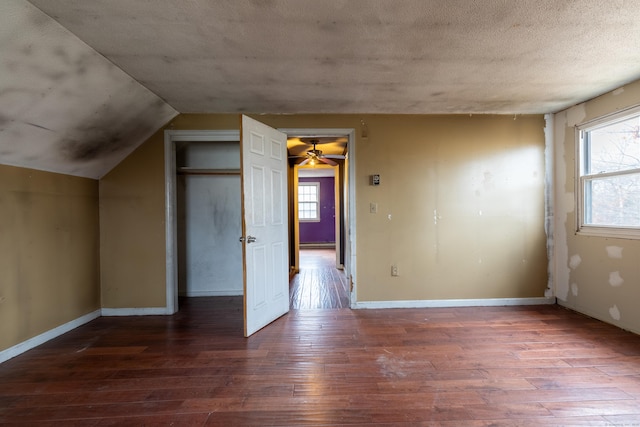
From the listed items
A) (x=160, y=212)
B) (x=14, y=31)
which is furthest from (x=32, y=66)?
(x=160, y=212)

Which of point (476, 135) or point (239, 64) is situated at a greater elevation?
point (239, 64)

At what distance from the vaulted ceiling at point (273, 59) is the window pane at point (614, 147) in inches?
16.6

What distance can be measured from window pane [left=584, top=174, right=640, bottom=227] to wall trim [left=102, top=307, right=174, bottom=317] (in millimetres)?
4804

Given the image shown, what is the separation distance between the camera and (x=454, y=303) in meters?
3.58

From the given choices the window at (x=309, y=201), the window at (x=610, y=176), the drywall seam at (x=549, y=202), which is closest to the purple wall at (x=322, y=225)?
the window at (x=309, y=201)

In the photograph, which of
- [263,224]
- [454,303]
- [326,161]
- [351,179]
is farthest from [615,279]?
[326,161]

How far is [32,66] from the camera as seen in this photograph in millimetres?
1916

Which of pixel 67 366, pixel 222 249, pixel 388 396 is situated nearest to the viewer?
pixel 388 396

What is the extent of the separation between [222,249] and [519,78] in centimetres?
390

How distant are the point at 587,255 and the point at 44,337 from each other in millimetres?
5436

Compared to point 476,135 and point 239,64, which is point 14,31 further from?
point 476,135

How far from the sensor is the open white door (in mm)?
2809

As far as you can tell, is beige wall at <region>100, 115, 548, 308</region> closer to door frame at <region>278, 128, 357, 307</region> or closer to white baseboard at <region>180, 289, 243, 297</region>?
door frame at <region>278, 128, 357, 307</region>

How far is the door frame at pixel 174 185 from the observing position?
3.43m
